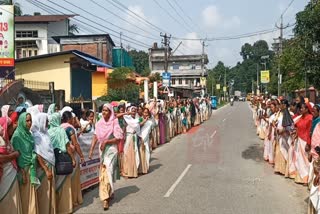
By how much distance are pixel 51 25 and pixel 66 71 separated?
987 inches

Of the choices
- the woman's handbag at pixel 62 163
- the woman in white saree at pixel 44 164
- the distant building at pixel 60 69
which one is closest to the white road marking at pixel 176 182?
the woman's handbag at pixel 62 163

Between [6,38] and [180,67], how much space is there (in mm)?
82805

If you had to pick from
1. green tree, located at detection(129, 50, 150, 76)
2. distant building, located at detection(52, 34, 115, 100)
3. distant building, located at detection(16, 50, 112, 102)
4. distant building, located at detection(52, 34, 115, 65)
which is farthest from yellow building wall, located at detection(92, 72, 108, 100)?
green tree, located at detection(129, 50, 150, 76)

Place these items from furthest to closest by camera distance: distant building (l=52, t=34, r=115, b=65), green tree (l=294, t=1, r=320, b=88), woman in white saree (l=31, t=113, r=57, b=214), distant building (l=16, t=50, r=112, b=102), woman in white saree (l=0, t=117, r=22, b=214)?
distant building (l=52, t=34, r=115, b=65)
distant building (l=16, t=50, r=112, b=102)
green tree (l=294, t=1, r=320, b=88)
woman in white saree (l=31, t=113, r=57, b=214)
woman in white saree (l=0, t=117, r=22, b=214)

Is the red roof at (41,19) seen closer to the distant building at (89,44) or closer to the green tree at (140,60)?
the distant building at (89,44)

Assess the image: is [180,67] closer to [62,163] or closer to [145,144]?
[145,144]

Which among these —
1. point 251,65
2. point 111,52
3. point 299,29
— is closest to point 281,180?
point 299,29

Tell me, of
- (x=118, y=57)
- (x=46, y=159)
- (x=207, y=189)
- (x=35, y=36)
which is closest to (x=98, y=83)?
(x=118, y=57)

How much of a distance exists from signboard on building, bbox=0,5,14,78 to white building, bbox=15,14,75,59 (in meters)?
32.3

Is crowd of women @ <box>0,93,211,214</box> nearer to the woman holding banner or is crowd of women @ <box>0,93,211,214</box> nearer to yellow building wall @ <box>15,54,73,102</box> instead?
the woman holding banner

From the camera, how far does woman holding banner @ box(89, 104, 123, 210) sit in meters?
7.67

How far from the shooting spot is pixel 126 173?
10.5m

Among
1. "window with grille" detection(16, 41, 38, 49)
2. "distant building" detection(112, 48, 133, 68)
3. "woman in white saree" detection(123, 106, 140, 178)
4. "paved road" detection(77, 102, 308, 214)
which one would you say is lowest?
"paved road" detection(77, 102, 308, 214)

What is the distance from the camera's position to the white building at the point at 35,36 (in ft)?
149
